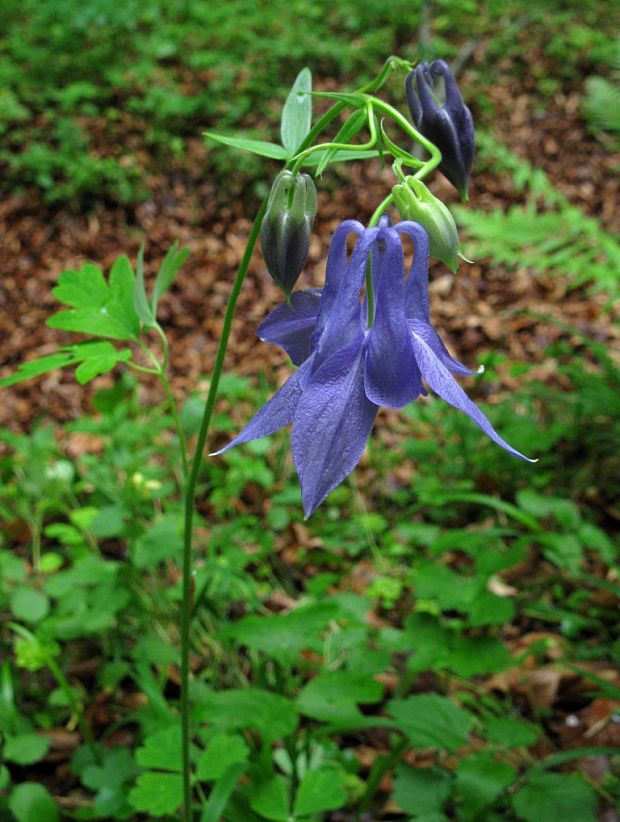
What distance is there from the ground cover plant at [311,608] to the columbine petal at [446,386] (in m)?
0.06

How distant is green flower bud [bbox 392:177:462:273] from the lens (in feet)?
3.38

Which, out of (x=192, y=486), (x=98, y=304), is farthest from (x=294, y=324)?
(x=98, y=304)

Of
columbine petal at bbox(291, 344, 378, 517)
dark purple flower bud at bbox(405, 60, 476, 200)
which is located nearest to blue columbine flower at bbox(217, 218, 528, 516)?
columbine petal at bbox(291, 344, 378, 517)

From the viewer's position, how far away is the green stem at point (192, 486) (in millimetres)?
1236

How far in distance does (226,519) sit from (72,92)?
→ 4181mm

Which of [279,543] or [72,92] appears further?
[72,92]

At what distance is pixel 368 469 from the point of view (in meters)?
3.45

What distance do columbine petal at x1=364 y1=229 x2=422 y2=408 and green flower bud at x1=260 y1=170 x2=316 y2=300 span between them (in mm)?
182

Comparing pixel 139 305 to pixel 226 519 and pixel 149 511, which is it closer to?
pixel 149 511

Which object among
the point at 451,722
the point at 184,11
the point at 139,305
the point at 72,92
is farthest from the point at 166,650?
the point at 184,11

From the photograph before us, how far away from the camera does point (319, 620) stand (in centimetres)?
188

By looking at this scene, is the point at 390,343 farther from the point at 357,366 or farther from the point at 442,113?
the point at 442,113

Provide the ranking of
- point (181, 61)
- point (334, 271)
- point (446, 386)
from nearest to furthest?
point (446, 386), point (334, 271), point (181, 61)

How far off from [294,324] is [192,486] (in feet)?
1.22
